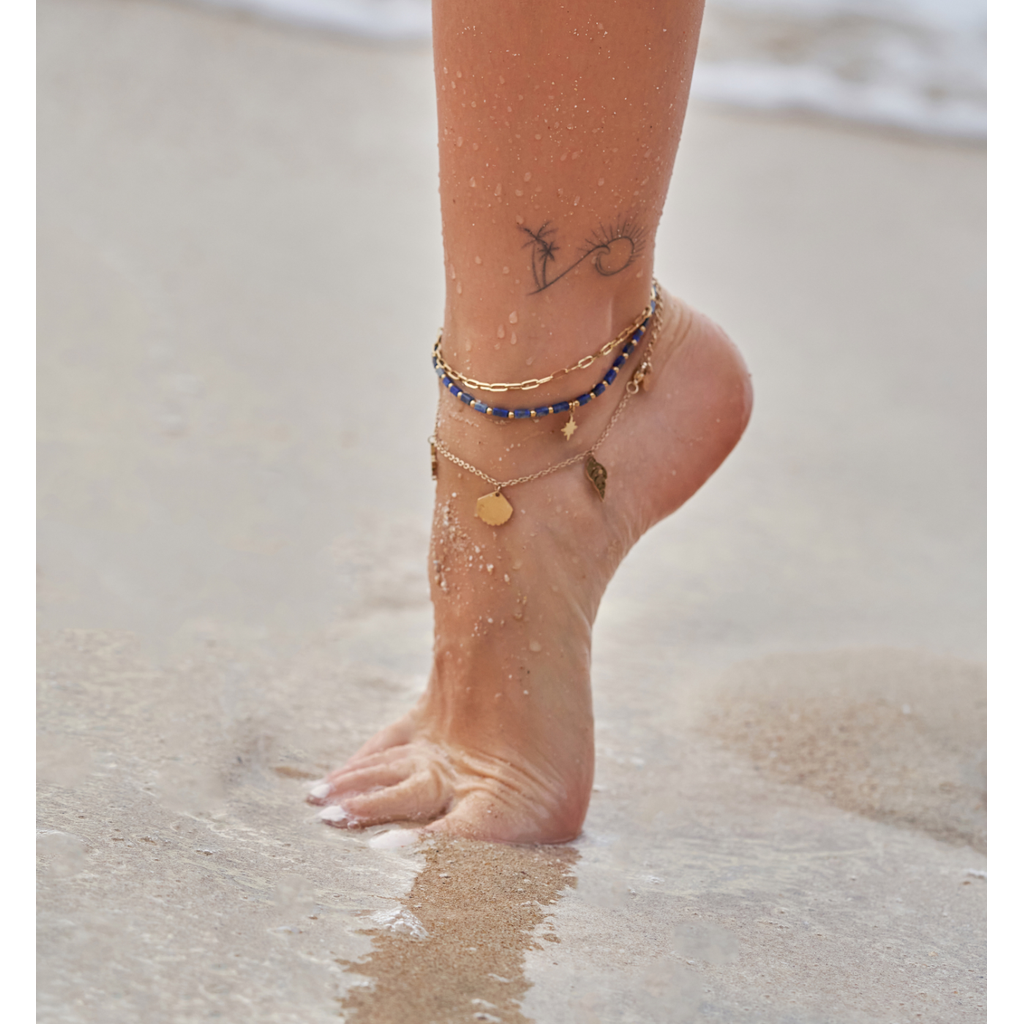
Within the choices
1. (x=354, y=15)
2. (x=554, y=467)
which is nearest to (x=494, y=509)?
(x=554, y=467)

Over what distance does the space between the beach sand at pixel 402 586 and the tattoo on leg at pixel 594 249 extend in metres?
0.61

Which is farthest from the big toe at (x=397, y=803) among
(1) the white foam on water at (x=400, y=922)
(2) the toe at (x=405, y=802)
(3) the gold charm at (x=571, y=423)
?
(3) the gold charm at (x=571, y=423)

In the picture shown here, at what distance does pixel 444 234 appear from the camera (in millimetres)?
1270

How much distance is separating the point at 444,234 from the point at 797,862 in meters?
0.82

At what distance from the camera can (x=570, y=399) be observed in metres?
1.28

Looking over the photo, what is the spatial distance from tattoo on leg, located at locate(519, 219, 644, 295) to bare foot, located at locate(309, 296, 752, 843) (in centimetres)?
16

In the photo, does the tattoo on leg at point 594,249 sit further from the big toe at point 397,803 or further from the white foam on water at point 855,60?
the white foam on water at point 855,60

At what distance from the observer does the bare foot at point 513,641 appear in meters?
1.26

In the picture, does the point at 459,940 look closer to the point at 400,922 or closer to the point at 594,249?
the point at 400,922

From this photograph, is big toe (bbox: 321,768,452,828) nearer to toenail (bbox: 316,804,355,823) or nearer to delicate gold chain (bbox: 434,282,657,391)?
toenail (bbox: 316,804,355,823)

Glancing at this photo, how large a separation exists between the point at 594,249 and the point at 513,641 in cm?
44

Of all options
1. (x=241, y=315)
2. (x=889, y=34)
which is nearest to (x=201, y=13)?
(x=241, y=315)

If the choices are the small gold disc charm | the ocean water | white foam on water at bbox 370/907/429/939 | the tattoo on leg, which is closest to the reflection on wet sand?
white foam on water at bbox 370/907/429/939

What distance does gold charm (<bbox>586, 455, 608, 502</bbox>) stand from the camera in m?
1.30
